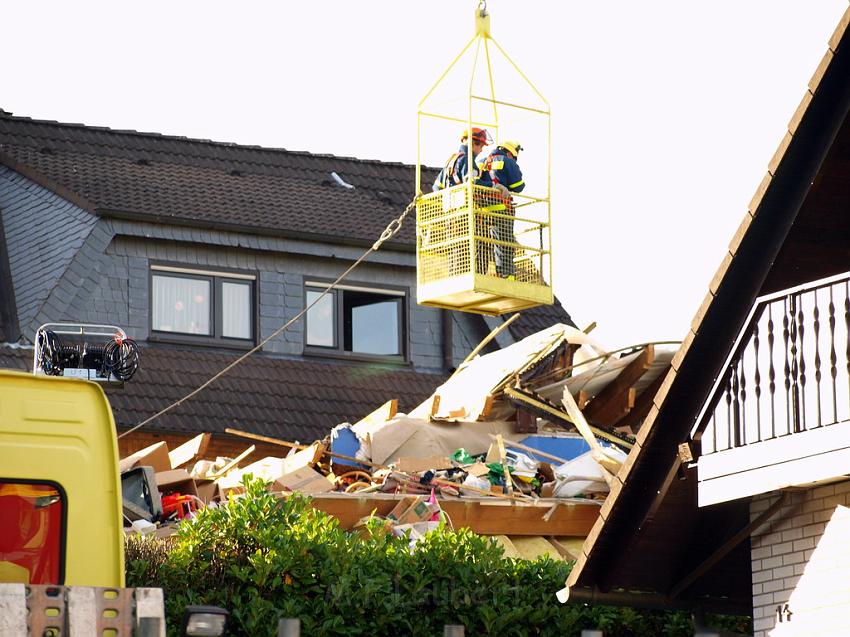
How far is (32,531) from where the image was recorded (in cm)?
1054

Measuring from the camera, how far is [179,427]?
26922mm

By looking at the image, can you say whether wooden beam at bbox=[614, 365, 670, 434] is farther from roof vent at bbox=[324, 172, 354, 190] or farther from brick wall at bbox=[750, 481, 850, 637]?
roof vent at bbox=[324, 172, 354, 190]

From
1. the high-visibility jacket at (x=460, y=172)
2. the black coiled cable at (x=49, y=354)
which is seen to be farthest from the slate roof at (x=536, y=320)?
the black coiled cable at (x=49, y=354)

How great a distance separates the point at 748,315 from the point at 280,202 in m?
17.5

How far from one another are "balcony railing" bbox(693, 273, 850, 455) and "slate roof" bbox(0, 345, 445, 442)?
538 inches

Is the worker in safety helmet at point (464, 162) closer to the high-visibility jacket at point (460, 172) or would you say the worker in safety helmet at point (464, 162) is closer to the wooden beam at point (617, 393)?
the high-visibility jacket at point (460, 172)

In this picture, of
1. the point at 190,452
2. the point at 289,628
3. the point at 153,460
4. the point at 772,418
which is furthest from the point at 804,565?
the point at 190,452

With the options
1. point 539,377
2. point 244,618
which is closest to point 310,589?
point 244,618

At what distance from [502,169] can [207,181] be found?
34.5 ft

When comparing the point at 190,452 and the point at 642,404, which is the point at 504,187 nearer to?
the point at 642,404

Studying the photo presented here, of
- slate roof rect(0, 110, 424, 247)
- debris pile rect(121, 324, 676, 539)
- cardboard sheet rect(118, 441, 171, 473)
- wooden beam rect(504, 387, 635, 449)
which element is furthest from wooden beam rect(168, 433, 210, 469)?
slate roof rect(0, 110, 424, 247)

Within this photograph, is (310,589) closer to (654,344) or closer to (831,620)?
(831,620)

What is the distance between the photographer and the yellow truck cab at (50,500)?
1052cm

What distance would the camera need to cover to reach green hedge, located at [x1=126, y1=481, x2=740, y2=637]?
15.4 metres
